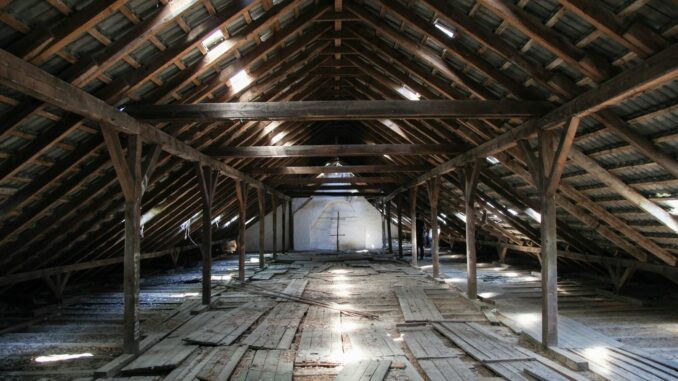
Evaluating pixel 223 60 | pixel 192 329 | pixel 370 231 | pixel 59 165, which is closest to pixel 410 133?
pixel 223 60

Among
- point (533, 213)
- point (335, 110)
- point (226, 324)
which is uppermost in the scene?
point (335, 110)

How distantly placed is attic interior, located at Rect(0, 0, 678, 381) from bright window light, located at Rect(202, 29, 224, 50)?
29 mm

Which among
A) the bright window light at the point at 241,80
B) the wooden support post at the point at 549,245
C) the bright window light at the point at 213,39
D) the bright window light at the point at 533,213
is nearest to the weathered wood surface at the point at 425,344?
the wooden support post at the point at 549,245

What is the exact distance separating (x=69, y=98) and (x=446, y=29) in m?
4.47

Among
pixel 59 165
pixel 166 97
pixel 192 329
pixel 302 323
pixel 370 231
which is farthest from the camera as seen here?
pixel 370 231

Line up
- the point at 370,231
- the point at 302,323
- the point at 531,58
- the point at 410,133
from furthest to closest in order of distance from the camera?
the point at 370,231 < the point at 410,133 < the point at 302,323 < the point at 531,58

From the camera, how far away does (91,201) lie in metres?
7.22

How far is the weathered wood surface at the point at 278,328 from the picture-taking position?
6086mm

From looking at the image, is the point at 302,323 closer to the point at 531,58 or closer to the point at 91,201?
the point at 91,201

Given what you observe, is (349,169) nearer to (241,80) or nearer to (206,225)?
(206,225)

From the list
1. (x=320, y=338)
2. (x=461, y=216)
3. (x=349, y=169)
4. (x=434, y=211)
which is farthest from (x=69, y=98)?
(x=461, y=216)

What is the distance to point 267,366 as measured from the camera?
5.17 m

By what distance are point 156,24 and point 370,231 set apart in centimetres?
2226

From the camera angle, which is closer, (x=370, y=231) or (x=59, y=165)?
(x=59, y=165)
